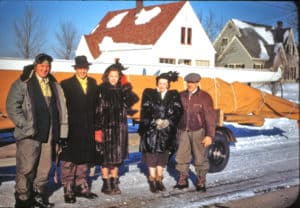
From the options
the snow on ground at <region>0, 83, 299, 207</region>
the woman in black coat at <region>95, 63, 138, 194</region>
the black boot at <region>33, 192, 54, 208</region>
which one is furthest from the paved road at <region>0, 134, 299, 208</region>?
the woman in black coat at <region>95, 63, 138, 194</region>

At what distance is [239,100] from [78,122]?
173 inches

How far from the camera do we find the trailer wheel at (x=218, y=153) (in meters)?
8.05

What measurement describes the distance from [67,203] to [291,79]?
10.6 meters

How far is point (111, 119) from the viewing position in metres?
5.82

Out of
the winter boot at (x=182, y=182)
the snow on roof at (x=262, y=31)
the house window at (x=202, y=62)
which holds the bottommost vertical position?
the winter boot at (x=182, y=182)

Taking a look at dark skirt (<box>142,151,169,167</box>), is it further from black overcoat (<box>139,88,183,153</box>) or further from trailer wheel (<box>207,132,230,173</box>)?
trailer wheel (<box>207,132,230,173</box>)

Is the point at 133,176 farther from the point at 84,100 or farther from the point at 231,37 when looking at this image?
the point at 231,37

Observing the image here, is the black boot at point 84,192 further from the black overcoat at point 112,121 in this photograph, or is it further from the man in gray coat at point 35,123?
the man in gray coat at point 35,123

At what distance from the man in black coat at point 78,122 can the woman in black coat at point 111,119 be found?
0.43 feet

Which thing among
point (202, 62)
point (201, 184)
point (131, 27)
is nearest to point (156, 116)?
point (201, 184)

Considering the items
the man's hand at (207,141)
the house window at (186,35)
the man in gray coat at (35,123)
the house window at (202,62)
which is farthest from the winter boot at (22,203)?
the house window at (186,35)

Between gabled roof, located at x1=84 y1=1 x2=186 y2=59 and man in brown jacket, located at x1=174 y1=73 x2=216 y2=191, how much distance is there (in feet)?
11.1

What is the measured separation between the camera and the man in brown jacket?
6418 mm

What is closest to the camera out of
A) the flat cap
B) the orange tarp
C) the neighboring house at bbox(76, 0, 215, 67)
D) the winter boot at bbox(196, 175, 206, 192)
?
the flat cap
